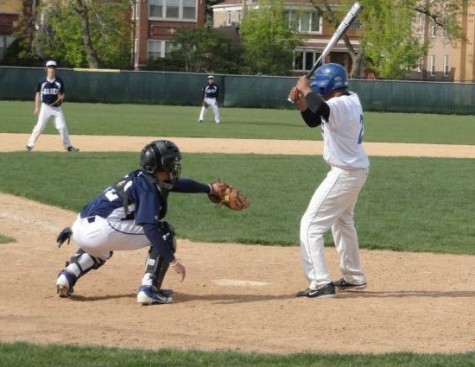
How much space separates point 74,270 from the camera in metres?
8.05

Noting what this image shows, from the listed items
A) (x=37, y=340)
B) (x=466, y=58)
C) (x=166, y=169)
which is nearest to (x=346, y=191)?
(x=166, y=169)

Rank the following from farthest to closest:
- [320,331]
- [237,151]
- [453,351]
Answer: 1. [237,151]
2. [320,331]
3. [453,351]

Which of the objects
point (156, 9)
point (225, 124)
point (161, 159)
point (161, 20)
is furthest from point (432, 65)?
point (161, 159)

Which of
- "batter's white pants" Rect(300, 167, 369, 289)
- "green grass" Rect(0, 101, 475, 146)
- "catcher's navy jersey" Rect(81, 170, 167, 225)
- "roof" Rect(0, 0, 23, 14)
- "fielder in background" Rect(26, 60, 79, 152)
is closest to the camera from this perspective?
"catcher's navy jersey" Rect(81, 170, 167, 225)

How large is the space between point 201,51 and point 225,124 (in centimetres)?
3283

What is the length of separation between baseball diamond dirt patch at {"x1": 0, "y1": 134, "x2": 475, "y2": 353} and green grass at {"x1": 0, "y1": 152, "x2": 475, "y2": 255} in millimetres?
813

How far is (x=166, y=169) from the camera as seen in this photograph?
762cm

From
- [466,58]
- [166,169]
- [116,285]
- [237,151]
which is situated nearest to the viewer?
[166,169]

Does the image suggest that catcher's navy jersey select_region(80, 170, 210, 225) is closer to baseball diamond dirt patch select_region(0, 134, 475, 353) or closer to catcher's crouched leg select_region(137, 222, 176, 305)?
catcher's crouched leg select_region(137, 222, 176, 305)

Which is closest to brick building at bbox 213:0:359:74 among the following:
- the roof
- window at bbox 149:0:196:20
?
window at bbox 149:0:196:20

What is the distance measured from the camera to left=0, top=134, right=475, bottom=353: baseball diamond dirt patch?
21.9 feet

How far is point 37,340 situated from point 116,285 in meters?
2.10

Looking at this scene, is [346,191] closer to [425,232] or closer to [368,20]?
[425,232]

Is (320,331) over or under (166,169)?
under
